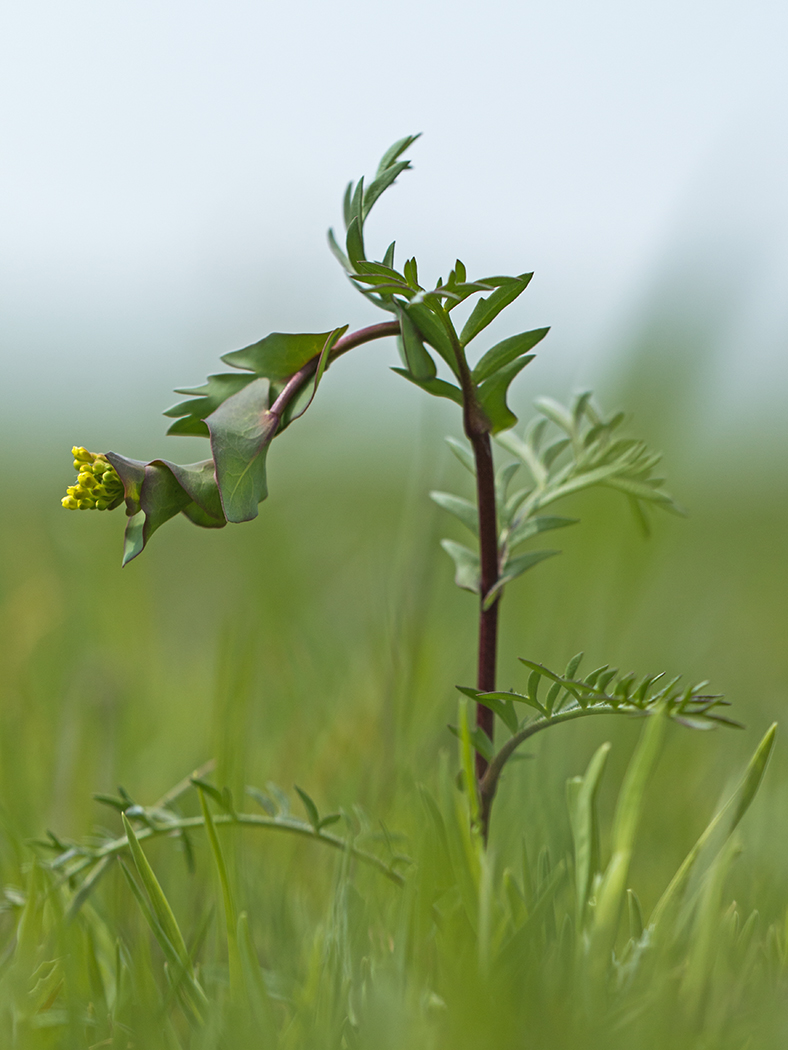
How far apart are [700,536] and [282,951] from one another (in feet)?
4.55

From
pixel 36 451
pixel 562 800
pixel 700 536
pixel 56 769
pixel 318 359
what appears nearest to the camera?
pixel 318 359

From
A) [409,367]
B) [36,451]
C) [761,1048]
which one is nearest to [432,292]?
[409,367]

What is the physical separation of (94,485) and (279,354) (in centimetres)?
12

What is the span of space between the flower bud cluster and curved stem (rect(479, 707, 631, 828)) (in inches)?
8.8

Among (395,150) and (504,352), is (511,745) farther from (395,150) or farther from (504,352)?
(395,150)

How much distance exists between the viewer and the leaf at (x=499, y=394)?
0.44 m

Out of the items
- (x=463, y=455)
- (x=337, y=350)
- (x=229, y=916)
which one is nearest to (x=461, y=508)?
(x=463, y=455)

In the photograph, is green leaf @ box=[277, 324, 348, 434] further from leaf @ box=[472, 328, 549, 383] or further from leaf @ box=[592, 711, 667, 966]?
leaf @ box=[592, 711, 667, 966]

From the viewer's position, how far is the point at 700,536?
1694mm

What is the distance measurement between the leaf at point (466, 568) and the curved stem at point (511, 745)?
8 centimetres

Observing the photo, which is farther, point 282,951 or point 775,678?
point 775,678

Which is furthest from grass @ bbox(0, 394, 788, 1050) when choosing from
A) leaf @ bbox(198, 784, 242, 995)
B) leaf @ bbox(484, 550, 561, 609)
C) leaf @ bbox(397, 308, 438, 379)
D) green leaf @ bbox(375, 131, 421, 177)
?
green leaf @ bbox(375, 131, 421, 177)

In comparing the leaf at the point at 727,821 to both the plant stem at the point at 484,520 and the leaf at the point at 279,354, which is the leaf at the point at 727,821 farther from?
the leaf at the point at 279,354

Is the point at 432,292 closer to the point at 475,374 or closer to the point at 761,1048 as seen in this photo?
the point at 475,374
